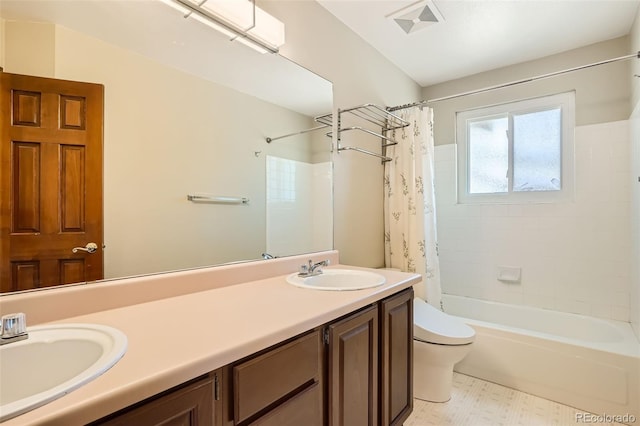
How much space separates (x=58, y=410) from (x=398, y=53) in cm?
275

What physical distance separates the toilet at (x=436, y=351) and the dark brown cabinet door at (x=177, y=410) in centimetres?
148

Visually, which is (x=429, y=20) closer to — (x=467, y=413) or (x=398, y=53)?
(x=398, y=53)

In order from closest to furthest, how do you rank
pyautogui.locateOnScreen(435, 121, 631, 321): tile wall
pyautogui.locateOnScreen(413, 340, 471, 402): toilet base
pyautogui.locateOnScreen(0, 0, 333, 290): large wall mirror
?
pyautogui.locateOnScreen(0, 0, 333, 290): large wall mirror → pyautogui.locateOnScreen(413, 340, 471, 402): toilet base → pyautogui.locateOnScreen(435, 121, 631, 321): tile wall

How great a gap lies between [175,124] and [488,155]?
2.67m

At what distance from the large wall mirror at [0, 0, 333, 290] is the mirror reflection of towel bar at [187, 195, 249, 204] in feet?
0.04

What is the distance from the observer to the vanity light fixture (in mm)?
1232

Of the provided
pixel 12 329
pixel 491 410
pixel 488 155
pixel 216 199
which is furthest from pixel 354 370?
pixel 488 155

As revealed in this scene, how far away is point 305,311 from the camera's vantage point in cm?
98

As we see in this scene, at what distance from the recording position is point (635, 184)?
6.66 feet

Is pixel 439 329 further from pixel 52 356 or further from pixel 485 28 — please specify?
pixel 485 28

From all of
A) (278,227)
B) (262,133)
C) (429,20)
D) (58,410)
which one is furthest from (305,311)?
(429,20)

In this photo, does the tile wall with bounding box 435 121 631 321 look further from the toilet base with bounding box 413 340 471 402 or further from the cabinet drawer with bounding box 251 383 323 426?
the cabinet drawer with bounding box 251 383 323 426

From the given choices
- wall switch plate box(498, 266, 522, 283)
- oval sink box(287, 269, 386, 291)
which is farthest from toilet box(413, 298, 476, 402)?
wall switch plate box(498, 266, 522, 283)

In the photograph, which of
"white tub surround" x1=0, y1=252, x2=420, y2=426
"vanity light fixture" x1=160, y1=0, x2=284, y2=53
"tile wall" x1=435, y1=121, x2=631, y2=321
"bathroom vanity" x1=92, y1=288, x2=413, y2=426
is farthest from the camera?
"tile wall" x1=435, y1=121, x2=631, y2=321
